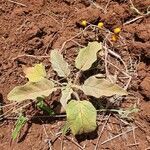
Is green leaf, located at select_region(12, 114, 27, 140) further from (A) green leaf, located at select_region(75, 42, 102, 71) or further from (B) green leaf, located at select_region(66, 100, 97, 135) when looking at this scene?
(A) green leaf, located at select_region(75, 42, 102, 71)

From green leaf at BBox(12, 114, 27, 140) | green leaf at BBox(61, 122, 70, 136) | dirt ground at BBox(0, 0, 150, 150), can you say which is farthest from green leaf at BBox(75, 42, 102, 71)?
green leaf at BBox(12, 114, 27, 140)

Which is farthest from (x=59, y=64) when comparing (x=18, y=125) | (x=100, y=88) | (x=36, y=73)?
(x=18, y=125)

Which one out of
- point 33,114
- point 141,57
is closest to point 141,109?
point 141,57

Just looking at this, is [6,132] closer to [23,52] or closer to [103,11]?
[23,52]

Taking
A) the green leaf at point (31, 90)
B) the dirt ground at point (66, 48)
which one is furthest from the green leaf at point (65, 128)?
the green leaf at point (31, 90)

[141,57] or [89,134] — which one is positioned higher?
[141,57]

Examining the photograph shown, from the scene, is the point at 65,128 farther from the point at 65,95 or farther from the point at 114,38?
the point at 114,38

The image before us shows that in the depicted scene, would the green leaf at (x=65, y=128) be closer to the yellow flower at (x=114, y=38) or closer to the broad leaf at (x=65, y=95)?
the broad leaf at (x=65, y=95)
